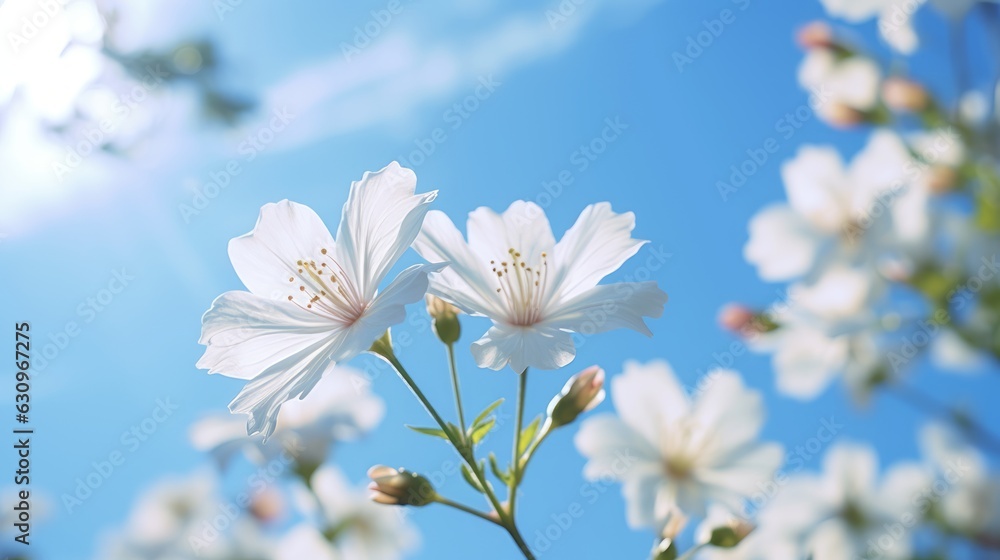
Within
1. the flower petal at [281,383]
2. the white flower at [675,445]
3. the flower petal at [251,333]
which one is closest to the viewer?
the flower petal at [281,383]

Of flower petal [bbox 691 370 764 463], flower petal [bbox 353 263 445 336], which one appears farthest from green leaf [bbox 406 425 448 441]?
flower petal [bbox 691 370 764 463]

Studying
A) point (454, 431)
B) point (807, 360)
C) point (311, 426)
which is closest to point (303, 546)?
point (311, 426)

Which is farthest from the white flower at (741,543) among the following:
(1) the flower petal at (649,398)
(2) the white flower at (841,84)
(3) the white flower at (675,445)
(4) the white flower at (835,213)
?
(2) the white flower at (841,84)

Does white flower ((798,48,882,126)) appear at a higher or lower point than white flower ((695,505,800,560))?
higher

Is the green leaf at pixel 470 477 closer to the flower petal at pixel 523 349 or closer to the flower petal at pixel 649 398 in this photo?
the flower petal at pixel 523 349

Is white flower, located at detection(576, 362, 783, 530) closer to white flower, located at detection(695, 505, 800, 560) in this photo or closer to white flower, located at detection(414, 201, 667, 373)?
white flower, located at detection(695, 505, 800, 560)

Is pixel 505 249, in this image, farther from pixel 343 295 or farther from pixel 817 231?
pixel 817 231

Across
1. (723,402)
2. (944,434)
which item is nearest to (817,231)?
(944,434)
